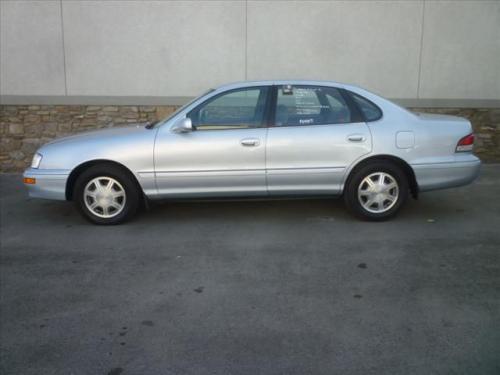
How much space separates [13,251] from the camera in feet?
17.7

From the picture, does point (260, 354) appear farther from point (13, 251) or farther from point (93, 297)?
point (13, 251)

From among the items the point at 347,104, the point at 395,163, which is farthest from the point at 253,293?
the point at 347,104

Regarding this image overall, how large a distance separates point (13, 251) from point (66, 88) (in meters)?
4.38

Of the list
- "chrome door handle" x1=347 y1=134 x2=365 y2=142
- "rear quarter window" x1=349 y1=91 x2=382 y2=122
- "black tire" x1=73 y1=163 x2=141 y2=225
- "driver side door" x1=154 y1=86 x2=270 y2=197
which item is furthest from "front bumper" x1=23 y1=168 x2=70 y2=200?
"rear quarter window" x1=349 y1=91 x2=382 y2=122

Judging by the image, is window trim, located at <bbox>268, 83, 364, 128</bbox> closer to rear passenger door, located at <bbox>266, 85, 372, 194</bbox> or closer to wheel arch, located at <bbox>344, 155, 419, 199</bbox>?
rear passenger door, located at <bbox>266, 85, 372, 194</bbox>

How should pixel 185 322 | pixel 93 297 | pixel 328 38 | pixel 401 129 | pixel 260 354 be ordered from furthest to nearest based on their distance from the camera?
pixel 328 38 < pixel 401 129 < pixel 93 297 < pixel 185 322 < pixel 260 354

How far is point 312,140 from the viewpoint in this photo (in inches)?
228

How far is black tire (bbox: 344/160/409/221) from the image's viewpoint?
5.84 meters

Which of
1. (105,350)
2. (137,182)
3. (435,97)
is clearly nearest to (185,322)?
(105,350)

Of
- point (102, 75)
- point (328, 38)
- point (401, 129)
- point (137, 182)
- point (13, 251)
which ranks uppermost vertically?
point (328, 38)

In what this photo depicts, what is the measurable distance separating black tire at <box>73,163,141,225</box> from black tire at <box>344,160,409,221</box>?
235 centimetres

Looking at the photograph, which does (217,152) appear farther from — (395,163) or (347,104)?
(395,163)

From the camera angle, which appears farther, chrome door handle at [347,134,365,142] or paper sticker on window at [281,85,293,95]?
paper sticker on window at [281,85,293,95]

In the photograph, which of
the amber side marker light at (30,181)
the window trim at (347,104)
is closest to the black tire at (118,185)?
the amber side marker light at (30,181)
